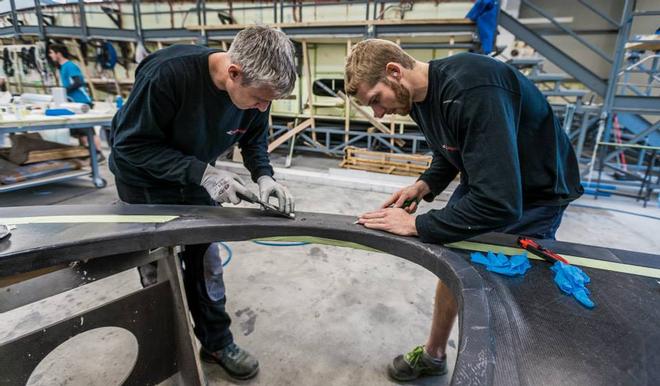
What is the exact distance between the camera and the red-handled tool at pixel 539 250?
3.15 feet

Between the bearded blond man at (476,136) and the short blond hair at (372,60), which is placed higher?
the short blond hair at (372,60)

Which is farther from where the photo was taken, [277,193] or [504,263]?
[277,193]

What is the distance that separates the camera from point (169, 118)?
121 cm

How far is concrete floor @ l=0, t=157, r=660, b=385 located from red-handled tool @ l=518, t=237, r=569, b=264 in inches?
33.1

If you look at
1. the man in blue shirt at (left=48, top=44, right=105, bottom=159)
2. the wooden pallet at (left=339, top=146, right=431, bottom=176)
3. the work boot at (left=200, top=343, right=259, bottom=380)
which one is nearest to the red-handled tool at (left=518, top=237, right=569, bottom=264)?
the work boot at (left=200, top=343, right=259, bottom=380)

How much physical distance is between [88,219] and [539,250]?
55.4 inches

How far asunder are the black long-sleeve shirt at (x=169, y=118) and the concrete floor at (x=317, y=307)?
0.94 meters

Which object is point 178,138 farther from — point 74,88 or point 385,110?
point 74,88

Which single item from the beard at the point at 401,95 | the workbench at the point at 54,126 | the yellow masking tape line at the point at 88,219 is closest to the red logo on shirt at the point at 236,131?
the yellow masking tape line at the point at 88,219

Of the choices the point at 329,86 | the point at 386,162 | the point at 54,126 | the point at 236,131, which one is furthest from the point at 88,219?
the point at 329,86

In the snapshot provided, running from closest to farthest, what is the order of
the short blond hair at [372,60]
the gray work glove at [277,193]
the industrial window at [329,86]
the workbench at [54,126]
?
1. the short blond hair at [372,60]
2. the gray work glove at [277,193]
3. the workbench at [54,126]
4. the industrial window at [329,86]

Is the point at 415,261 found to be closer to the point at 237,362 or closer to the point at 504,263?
the point at 504,263

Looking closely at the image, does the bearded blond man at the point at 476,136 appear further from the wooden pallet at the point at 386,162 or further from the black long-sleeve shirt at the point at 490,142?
the wooden pallet at the point at 386,162

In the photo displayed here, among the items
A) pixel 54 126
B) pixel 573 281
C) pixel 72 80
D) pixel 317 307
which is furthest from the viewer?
pixel 72 80
